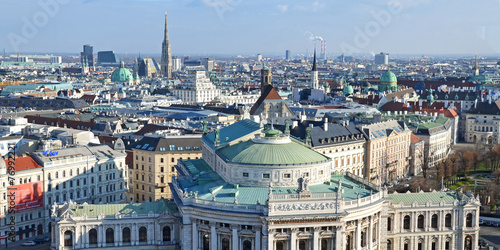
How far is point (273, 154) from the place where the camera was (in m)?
83.7

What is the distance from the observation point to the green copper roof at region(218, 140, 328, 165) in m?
82.8

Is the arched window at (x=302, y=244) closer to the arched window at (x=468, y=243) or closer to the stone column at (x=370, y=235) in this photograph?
the stone column at (x=370, y=235)

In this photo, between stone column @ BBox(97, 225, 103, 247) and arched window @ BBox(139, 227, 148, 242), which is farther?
arched window @ BBox(139, 227, 148, 242)

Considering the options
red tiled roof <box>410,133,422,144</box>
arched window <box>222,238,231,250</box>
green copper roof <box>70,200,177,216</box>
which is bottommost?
arched window <box>222,238,231,250</box>

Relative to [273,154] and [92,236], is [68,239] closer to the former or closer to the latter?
[92,236]

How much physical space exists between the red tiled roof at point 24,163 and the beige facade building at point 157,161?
23.7 metres

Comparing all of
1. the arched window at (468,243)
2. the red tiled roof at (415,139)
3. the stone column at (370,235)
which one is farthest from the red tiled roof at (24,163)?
the red tiled roof at (415,139)

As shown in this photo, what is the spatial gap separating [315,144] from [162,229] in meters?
45.6

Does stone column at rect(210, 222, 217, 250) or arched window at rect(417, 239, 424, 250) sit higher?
stone column at rect(210, 222, 217, 250)

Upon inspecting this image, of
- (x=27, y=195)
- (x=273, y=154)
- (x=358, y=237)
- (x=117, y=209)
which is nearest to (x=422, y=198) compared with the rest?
(x=358, y=237)

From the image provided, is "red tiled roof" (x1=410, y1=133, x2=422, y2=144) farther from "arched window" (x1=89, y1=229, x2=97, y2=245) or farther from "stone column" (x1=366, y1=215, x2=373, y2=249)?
"arched window" (x1=89, y1=229, x2=97, y2=245)

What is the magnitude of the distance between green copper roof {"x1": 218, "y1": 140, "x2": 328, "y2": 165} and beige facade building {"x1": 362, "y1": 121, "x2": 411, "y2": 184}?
178 ft

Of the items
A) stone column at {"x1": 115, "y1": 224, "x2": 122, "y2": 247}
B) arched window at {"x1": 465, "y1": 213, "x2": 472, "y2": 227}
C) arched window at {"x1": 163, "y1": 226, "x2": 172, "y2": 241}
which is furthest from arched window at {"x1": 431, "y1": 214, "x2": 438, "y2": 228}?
stone column at {"x1": 115, "y1": 224, "x2": 122, "y2": 247}

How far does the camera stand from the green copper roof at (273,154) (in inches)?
3260
